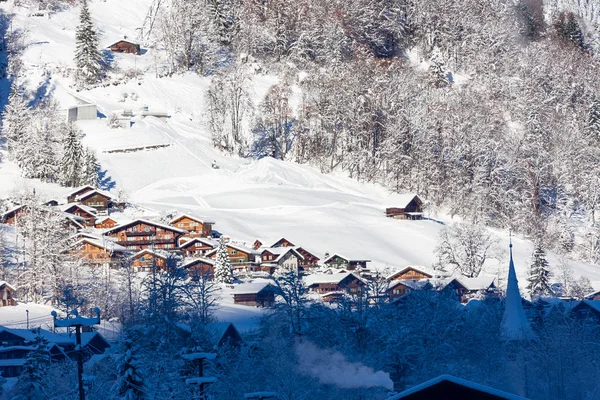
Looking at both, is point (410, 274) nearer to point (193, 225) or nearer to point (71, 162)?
point (193, 225)

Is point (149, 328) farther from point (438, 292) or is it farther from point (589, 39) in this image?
point (589, 39)

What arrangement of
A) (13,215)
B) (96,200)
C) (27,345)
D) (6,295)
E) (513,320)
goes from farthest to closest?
(96,200) → (13,215) → (6,295) → (513,320) → (27,345)

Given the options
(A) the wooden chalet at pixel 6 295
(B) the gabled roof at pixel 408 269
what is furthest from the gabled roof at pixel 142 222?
(B) the gabled roof at pixel 408 269

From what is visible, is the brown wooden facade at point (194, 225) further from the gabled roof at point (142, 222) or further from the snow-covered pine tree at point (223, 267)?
Result: the snow-covered pine tree at point (223, 267)

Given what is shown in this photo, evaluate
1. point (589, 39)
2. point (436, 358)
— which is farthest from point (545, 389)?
point (589, 39)

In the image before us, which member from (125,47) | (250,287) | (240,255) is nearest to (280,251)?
(240,255)

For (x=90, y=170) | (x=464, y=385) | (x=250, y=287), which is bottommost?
(x=250, y=287)
